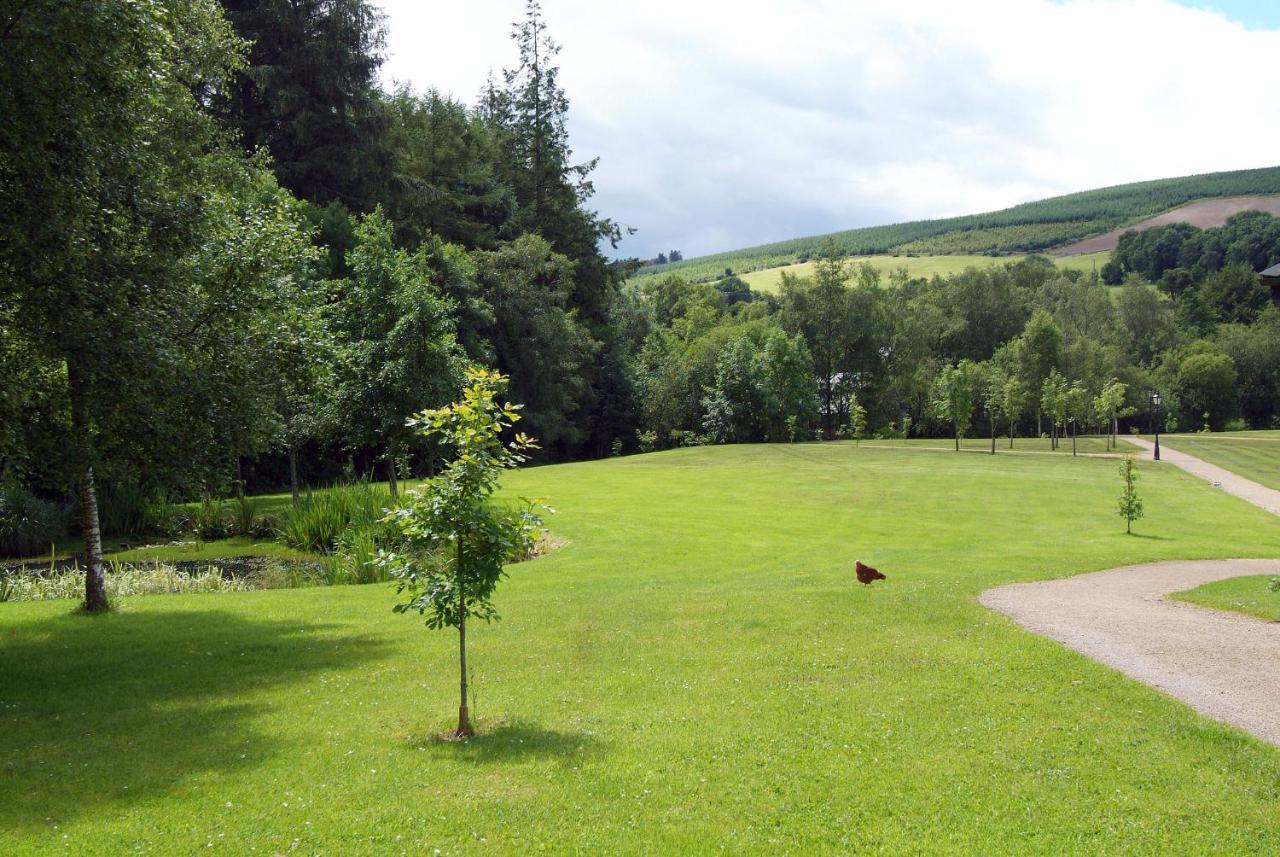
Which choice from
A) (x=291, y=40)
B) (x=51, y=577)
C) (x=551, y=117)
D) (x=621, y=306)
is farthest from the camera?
(x=621, y=306)

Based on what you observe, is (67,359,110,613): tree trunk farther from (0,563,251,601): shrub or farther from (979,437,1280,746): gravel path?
(979,437,1280,746): gravel path

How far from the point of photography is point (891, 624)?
13.1 m

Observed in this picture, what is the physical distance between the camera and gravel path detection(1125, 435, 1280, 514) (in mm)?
33906

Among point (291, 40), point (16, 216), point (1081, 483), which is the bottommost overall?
point (1081, 483)

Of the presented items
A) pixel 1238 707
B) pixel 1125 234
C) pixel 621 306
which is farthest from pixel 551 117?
pixel 1125 234

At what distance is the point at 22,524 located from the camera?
2464cm

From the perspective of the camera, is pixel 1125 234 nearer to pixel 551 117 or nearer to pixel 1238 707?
pixel 551 117

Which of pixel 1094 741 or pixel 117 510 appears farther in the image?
pixel 117 510

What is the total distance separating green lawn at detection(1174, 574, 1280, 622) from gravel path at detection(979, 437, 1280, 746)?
33 centimetres

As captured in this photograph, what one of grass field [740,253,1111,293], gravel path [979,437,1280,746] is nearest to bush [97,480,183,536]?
gravel path [979,437,1280,746]

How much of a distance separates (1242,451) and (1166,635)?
170ft

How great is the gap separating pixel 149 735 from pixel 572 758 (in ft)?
14.6

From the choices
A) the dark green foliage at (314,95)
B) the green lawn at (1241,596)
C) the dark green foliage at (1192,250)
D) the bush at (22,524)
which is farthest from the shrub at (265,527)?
the dark green foliage at (1192,250)

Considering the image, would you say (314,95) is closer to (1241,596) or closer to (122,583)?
(122,583)
